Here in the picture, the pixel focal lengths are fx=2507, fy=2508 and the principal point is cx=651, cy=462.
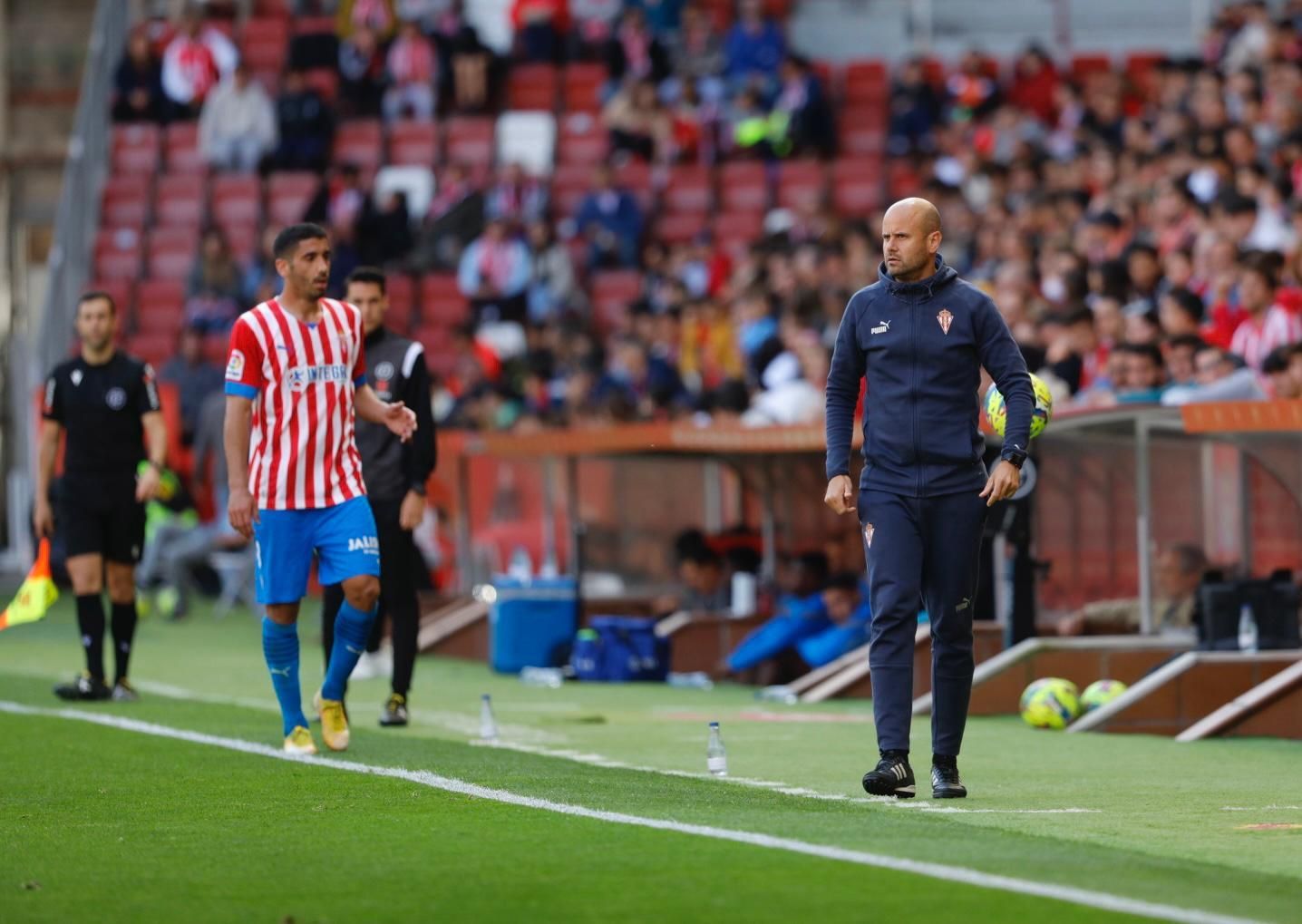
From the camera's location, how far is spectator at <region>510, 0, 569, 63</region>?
30.1 metres

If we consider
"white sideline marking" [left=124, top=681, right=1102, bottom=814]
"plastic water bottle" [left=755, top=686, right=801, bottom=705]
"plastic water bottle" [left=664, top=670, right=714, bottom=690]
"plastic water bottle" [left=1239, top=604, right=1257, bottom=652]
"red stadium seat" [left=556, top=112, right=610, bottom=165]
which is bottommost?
"plastic water bottle" [left=664, top=670, right=714, bottom=690]

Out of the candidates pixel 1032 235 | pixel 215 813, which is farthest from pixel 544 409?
pixel 215 813

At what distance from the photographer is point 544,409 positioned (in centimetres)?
2398

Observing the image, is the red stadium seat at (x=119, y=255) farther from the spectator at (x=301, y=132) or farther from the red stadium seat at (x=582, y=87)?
the red stadium seat at (x=582, y=87)

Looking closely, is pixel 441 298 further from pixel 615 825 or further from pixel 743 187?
pixel 615 825

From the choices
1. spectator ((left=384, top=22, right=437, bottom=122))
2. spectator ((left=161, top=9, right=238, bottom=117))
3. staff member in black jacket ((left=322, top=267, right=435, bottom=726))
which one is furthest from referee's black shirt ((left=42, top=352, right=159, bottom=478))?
spectator ((left=161, top=9, right=238, bottom=117))

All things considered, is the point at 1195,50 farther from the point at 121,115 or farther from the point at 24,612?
the point at 24,612

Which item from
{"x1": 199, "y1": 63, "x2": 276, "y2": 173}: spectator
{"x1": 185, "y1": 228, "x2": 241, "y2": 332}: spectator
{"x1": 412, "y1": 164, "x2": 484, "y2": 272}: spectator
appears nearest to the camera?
{"x1": 185, "y1": 228, "x2": 241, "y2": 332}: spectator

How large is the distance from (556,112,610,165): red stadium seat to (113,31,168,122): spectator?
4.85 m

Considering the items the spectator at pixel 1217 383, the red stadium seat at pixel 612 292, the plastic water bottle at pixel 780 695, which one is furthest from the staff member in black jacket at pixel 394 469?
the red stadium seat at pixel 612 292

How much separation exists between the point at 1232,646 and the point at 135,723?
5497mm

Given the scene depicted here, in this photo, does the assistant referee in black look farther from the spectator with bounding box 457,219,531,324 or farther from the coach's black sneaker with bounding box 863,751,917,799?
the spectator with bounding box 457,219,531,324

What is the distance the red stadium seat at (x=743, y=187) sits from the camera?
91.2 ft

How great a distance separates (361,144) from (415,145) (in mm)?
653
